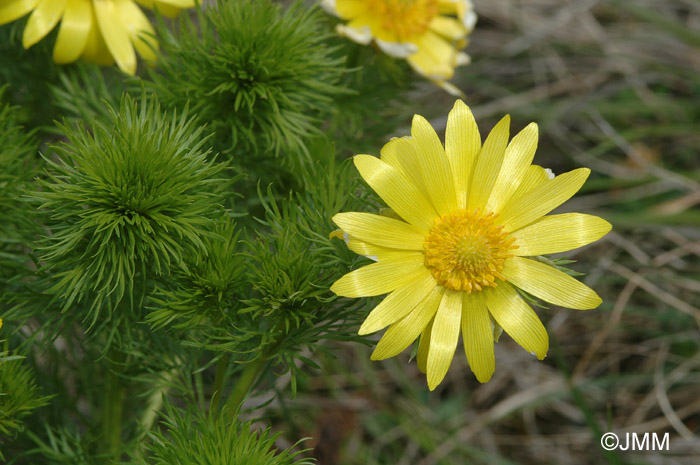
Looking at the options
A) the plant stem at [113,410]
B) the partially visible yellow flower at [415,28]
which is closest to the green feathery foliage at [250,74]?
the partially visible yellow flower at [415,28]

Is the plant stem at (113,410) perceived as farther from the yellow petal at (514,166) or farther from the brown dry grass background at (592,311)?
the yellow petal at (514,166)

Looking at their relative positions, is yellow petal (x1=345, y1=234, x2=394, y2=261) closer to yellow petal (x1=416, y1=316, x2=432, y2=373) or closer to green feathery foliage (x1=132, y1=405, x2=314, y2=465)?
yellow petal (x1=416, y1=316, x2=432, y2=373)

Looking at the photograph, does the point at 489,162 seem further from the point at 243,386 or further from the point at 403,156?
the point at 243,386

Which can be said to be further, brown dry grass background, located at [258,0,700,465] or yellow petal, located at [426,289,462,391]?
brown dry grass background, located at [258,0,700,465]

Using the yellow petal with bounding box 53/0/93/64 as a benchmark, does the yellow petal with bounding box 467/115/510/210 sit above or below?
below

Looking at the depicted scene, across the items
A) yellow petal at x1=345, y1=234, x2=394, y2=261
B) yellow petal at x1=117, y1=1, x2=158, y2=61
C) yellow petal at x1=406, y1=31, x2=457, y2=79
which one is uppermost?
yellow petal at x1=406, y1=31, x2=457, y2=79

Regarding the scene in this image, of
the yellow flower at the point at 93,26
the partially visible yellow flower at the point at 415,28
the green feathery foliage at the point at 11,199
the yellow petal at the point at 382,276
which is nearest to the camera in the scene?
the yellow petal at the point at 382,276

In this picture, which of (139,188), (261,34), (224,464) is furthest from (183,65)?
(224,464)

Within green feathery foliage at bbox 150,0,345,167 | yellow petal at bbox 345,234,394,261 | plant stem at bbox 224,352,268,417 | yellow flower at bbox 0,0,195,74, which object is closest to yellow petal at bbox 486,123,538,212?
yellow petal at bbox 345,234,394,261
